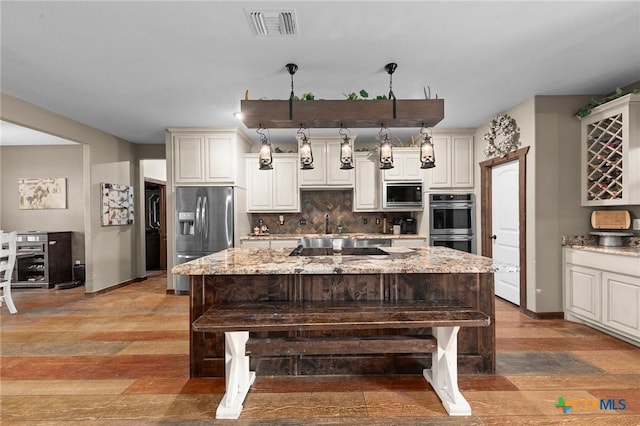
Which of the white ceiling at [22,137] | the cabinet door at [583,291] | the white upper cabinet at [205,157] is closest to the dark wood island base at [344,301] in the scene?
the cabinet door at [583,291]

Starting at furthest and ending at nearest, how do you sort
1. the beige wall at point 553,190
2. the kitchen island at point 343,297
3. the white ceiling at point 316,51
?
the beige wall at point 553,190, the kitchen island at point 343,297, the white ceiling at point 316,51

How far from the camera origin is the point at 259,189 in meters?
5.45

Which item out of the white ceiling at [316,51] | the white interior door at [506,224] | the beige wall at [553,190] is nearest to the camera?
the white ceiling at [316,51]

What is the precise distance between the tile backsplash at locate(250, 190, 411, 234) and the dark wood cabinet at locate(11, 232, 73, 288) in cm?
356

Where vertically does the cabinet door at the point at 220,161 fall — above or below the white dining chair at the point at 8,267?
above

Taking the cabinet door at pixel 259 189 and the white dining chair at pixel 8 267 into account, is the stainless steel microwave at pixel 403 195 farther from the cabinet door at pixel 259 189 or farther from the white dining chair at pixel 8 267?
the white dining chair at pixel 8 267

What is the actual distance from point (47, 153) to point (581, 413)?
312 inches

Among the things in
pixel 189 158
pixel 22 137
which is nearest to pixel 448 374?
pixel 189 158

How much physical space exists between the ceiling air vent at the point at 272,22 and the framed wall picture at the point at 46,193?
5.60 metres

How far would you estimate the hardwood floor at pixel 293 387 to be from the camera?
2016mm

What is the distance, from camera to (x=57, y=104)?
4.06 metres

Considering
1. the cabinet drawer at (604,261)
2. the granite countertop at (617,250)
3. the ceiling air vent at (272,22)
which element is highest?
the ceiling air vent at (272,22)

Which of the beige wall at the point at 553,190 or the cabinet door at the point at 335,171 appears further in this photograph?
the cabinet door at the point at 335,171

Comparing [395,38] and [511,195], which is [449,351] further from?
[511,195]
